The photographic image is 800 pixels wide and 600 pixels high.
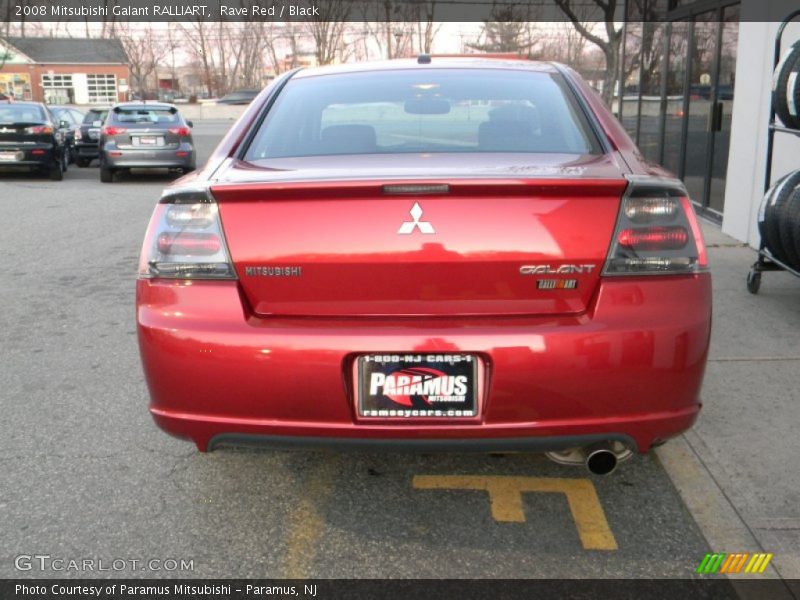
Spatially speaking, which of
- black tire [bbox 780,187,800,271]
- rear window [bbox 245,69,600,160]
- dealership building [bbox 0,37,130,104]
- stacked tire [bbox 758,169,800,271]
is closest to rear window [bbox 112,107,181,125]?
stacked tire [bbox 758,169,800,271]

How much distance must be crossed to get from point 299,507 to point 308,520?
11cm

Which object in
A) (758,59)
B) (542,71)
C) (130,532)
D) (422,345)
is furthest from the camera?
(758,59)

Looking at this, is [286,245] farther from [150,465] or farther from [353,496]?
[150,465]

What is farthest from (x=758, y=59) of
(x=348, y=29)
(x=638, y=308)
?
(x=348, y=29)

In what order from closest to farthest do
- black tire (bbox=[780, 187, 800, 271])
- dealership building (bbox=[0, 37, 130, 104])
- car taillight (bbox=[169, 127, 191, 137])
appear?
black tire (bbox=[780, 187, 800, 271]), car taillight (bbox=[169, 127, 191, 137]), dealership building (bbox=[0, 37, 130, 104])

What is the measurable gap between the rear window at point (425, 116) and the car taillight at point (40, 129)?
1372 cm

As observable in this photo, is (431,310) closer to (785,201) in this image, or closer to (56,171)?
(785,201)

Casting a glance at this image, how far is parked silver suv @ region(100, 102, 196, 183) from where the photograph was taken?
15922mm

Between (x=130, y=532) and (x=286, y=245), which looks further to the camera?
(x=130, y=532)

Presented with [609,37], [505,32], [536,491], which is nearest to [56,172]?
[609,37]

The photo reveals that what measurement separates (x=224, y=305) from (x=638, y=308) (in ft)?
4.18

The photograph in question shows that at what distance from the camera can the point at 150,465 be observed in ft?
11.6

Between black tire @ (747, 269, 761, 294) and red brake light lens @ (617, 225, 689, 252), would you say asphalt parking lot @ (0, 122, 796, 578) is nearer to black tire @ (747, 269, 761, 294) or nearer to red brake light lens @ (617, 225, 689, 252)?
red brake light lens @ (617, 225, 689, 252)

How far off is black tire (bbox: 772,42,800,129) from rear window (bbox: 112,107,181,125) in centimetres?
1263
